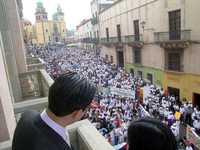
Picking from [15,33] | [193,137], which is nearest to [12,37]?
[15,33]

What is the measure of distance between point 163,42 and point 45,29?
71287 millimetres

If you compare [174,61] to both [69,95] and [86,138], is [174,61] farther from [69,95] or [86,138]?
[69,95]

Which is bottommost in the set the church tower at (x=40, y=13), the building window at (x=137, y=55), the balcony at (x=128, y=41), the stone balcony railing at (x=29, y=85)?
the building window at (x=137, y=55)

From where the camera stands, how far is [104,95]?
14930mm

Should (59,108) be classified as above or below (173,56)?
above

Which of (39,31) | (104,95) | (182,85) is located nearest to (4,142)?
(104,95)

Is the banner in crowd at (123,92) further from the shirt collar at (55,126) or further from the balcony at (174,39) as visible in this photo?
the shirt collar at (55,126)

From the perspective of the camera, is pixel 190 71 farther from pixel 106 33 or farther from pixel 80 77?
pixel 106 33

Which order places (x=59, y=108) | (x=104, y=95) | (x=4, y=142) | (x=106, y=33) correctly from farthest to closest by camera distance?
(x=106, y=33) → (x=104, y=95) → (x=4, y=142) → (x=59, y=108)

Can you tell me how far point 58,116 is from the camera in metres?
1.53

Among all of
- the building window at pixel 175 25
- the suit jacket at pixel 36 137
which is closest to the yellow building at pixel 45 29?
the building window at pixel 175 25

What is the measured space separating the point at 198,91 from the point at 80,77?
1521cm

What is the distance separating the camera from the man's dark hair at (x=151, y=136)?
135 cm

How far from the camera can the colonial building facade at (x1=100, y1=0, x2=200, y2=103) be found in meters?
15.8
